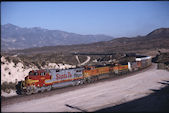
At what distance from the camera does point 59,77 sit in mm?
28031

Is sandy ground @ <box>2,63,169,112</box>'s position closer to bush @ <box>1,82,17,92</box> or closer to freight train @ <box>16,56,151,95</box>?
freight train @ <box>16,56,151,95</box>

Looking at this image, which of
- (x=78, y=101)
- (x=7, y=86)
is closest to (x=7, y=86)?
(x=7, y=86)

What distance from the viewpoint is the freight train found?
78.5 ft

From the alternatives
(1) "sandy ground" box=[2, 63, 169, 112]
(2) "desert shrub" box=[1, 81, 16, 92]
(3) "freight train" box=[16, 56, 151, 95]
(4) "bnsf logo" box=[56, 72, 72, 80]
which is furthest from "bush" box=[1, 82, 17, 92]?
(1) "sandy ground" box=[2, 63, 169, 112]

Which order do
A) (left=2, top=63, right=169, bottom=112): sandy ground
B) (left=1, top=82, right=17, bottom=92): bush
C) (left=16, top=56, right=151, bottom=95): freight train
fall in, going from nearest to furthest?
(left=2, top=63, right=169, bottom=112): sandy ground
(left=16, top=56, right=151, bottom=95): freight train
(left=1, top=82, right=17, bottom=92): bush

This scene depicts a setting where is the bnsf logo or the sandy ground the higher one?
the bnsf logo

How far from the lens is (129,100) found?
73.5ft

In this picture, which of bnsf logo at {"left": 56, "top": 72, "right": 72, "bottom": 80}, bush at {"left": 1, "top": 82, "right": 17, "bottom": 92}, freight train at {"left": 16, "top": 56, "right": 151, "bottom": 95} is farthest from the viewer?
bnsf logo at {"left": 56, "top": 72, "right": 72, "bottom": 80}

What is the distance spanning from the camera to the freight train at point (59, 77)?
2392cm

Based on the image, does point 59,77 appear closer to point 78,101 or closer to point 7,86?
point 78,101

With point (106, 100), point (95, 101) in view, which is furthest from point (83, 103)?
point (106, 100)

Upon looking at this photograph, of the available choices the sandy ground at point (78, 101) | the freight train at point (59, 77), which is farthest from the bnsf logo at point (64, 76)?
the sandy ground at point (78, 101)

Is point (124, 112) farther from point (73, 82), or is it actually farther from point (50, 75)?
point (73, 82)

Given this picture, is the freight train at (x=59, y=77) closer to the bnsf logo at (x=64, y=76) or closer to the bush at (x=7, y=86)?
the bnsf logo at (x=64, y=76)
